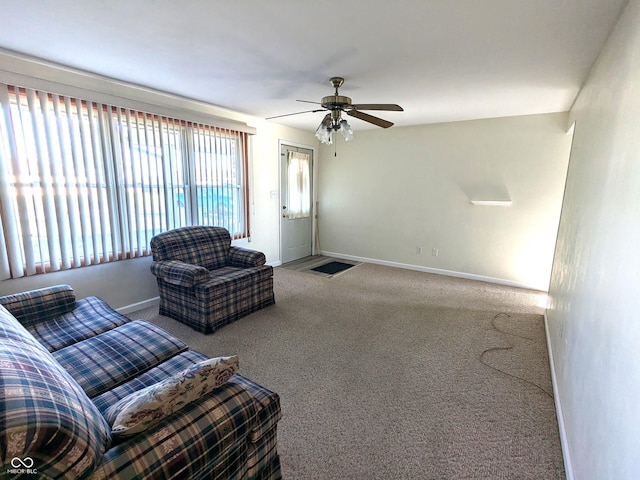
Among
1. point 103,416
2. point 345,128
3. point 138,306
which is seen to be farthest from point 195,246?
point 103,416

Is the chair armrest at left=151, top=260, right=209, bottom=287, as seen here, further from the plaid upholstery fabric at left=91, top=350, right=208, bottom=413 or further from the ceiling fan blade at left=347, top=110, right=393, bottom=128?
the ceiling fan blade at left=347, top=110, right=393, bottom=128

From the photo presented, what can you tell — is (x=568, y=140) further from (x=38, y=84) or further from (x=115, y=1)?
(x=38, y=84)

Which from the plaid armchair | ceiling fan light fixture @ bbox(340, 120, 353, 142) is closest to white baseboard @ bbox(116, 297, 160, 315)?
the plaid armchair

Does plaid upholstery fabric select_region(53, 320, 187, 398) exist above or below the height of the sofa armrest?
below

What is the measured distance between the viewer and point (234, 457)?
1.14 metres

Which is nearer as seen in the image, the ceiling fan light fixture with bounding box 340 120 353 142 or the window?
the window

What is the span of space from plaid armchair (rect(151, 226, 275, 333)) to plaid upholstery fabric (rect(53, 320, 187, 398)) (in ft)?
2.96

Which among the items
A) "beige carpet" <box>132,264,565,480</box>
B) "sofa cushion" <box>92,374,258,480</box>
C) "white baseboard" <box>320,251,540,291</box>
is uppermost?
"sofa cushion" <box>92,374,258,480</box>

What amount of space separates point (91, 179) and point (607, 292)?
12.5ft

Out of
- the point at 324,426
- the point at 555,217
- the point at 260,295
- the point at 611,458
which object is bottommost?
the point at 324,426

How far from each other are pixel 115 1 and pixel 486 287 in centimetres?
482

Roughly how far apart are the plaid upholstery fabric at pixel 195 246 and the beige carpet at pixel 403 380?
2.29 feet

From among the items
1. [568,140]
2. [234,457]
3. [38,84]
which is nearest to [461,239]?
[568,140]

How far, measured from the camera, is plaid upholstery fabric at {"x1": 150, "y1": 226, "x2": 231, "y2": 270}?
3154 millimetres
